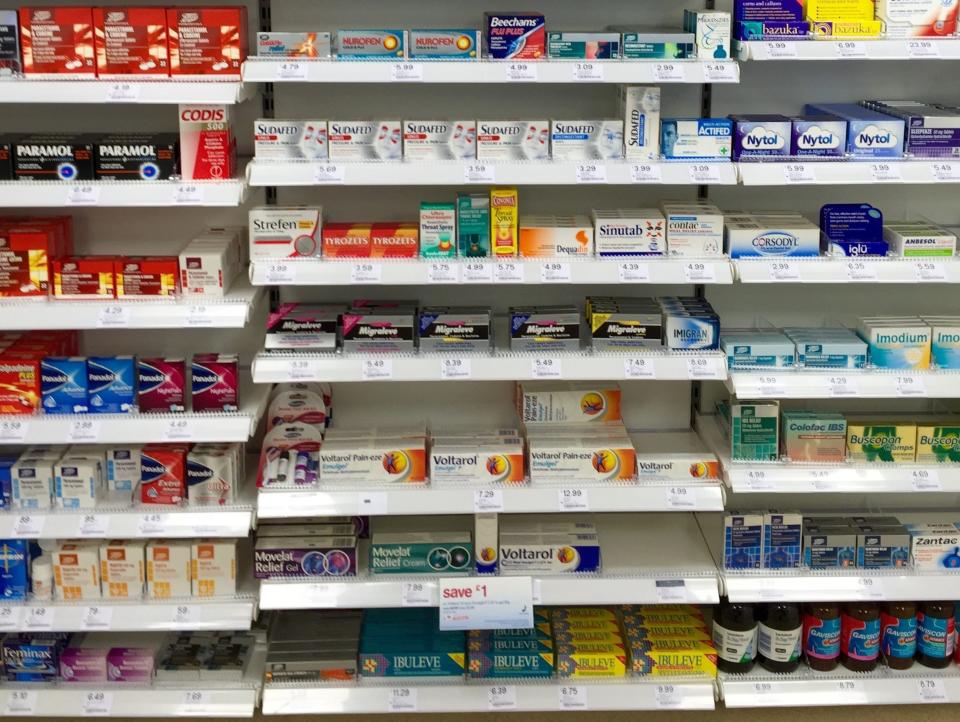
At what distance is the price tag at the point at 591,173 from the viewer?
374 centimetres

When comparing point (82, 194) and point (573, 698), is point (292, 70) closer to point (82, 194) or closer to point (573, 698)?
point (82, 194)

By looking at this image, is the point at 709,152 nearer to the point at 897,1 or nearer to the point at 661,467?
the point at 897,1

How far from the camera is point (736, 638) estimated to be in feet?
13.6

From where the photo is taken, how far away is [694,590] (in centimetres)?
403

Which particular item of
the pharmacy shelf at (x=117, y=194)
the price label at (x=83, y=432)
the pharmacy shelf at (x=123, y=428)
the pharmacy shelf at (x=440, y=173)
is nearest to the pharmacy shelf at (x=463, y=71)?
the pharmacy shelf at (x=440, y=173)

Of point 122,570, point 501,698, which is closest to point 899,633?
point 501,698

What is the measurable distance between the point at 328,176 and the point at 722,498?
157 centimetres

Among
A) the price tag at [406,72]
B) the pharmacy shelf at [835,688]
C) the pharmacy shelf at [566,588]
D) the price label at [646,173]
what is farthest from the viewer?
the pharmacy shelf at [835,688]

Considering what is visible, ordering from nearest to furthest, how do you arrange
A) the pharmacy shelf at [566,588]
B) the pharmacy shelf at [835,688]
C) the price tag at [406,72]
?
the price tag at [406,72], the pharmacy shelf at [566,588], the pharmacy shelf at [835,688]

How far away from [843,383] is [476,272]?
119cm

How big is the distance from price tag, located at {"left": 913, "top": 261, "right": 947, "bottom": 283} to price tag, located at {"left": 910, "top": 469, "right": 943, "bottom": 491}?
621 mm

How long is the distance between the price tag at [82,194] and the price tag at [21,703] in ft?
5.14

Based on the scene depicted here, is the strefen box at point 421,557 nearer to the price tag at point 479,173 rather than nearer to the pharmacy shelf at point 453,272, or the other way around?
the pharmacy shelf at point 453,272

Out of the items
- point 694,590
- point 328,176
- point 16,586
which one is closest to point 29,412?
point 16,586
